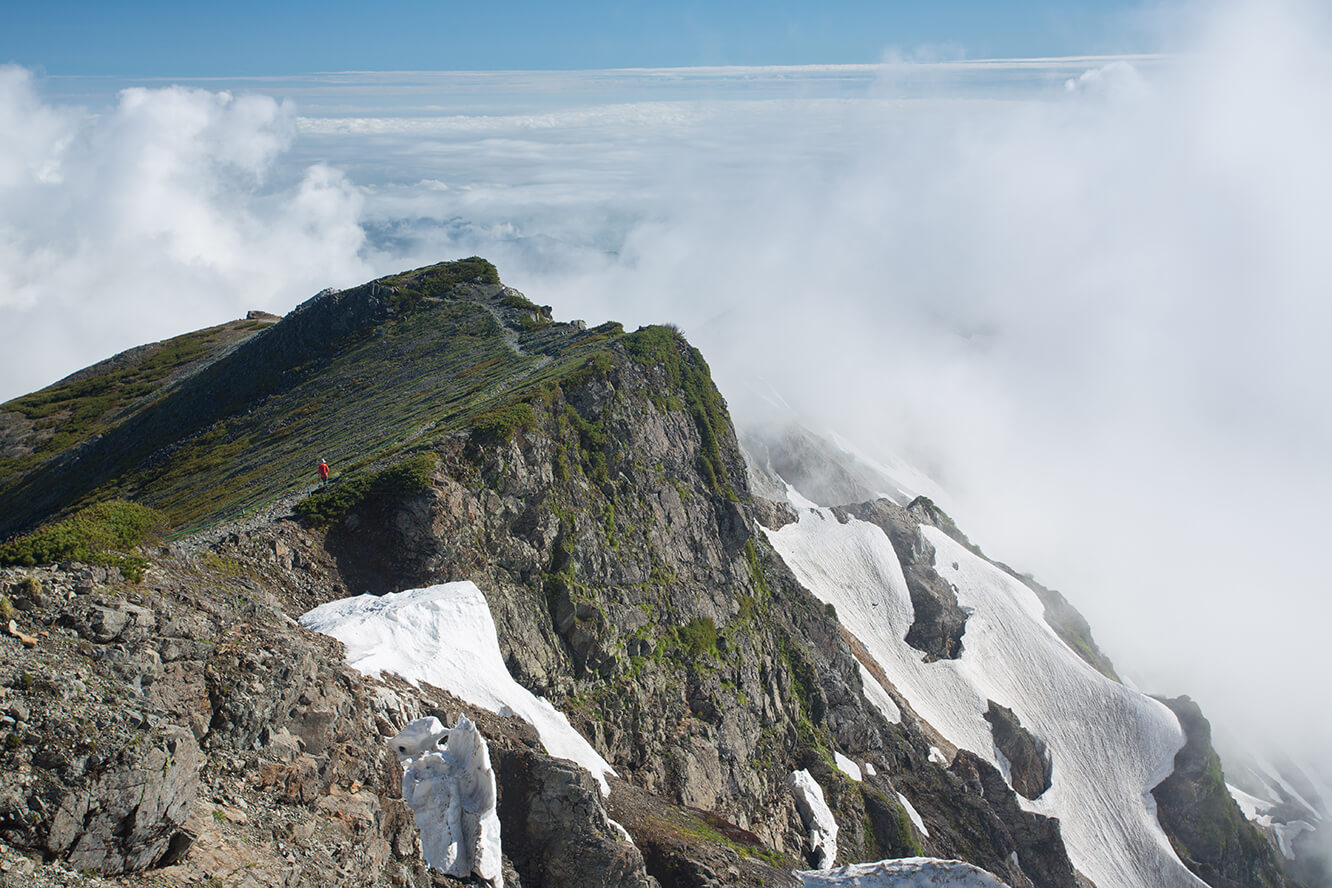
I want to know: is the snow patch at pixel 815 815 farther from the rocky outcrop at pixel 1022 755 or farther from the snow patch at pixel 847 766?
the rocky outcrop at pixel 1022 755

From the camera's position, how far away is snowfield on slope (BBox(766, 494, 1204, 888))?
7656cm

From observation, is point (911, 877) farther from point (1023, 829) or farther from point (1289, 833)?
point (1289, 833)

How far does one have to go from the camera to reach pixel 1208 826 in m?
81.2

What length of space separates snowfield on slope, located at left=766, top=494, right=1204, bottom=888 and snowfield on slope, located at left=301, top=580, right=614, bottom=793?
54.9 m

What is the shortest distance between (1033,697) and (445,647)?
7624 centimetres

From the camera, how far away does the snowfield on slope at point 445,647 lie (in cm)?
2616

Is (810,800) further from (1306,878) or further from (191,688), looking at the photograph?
(1306,878)

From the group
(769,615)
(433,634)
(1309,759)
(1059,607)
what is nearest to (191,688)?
(433,634)

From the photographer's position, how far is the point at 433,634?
95.2 ft

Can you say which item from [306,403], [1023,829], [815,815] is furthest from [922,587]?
[306,403]

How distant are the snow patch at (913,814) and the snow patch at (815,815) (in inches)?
392

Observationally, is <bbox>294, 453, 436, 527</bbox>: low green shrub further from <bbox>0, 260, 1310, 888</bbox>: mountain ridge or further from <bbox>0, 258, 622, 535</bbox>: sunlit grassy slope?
<bbox>0, 258, 622, 535</bbox>: sunlit grassy slope

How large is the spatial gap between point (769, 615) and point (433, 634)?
32.8 metres

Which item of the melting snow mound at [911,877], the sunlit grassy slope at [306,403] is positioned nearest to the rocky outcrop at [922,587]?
the sunlit grassy slope at [306,403]
